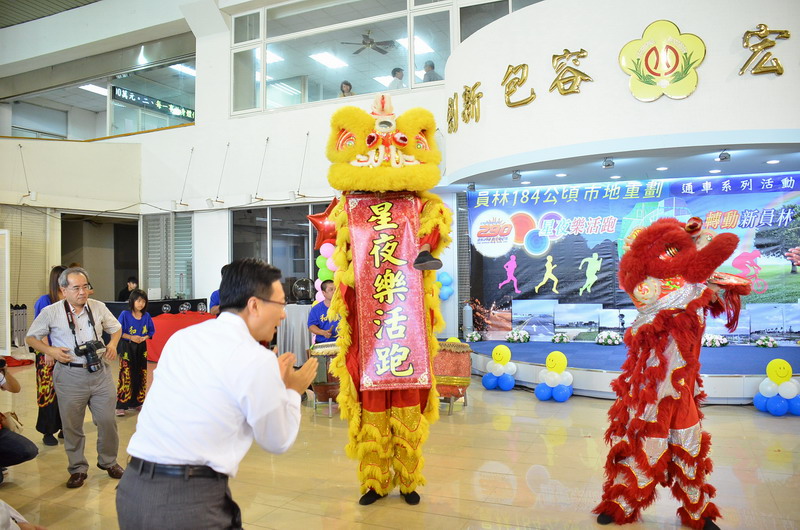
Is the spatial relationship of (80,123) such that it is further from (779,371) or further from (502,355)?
(779,371)

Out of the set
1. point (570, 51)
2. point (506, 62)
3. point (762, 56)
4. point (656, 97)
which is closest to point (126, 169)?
point (506, 62)

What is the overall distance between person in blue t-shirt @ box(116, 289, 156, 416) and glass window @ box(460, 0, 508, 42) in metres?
5.89

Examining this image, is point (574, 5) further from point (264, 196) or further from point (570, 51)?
point (264, 196)

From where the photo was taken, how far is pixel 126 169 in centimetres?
1131

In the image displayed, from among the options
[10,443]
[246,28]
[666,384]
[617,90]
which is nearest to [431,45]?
[246,28]

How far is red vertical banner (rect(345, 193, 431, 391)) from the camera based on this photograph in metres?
3.29

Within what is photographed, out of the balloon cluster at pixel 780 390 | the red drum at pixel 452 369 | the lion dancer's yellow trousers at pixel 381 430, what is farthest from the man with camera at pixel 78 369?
the balloon cluster at pixel 780 390

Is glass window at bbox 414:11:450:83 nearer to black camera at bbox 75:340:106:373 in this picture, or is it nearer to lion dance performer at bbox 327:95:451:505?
lion dance performer at bbox 327:95:451:505

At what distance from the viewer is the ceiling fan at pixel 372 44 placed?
9383 mm

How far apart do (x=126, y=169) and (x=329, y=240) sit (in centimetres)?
939

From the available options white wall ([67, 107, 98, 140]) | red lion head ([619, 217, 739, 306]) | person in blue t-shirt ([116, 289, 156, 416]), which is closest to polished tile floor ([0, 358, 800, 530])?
person in blue t-shirt ([116, 289, 156, 416])

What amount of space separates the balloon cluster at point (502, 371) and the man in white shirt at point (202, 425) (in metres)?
5.00

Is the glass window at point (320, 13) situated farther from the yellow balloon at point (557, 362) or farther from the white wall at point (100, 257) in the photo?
the white wall at point (100, 257)

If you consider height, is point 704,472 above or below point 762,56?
below
